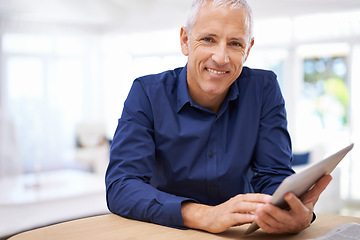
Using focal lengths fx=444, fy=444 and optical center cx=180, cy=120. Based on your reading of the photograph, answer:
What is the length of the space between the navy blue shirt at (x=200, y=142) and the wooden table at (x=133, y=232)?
0.50 ft

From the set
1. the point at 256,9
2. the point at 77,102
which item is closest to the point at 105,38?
the point at 77,102

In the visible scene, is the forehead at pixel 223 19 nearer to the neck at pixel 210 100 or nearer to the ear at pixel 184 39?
the ear at pixel 184 39

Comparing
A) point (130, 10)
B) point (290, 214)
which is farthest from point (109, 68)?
point (290, 214)

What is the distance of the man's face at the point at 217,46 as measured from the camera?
1.38m

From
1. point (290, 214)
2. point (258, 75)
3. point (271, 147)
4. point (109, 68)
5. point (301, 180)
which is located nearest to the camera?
point (301, 180)

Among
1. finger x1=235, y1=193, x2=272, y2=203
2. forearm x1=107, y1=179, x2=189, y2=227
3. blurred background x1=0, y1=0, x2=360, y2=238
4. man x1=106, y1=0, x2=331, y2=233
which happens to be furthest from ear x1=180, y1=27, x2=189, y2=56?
blurred background x1=0, y1=0, x2=360, y2=238

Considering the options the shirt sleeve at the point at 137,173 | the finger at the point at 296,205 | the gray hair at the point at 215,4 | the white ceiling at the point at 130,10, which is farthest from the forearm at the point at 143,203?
the white ceiling at the point at 130,10

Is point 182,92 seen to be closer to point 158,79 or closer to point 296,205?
point 158,79

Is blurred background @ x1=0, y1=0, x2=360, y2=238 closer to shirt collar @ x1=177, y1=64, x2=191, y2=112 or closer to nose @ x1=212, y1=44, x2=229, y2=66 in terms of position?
shirt collar @ x1=177, y1=64, x2=191, y2=112

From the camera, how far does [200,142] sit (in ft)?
4.93

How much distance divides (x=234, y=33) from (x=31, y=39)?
26.1ft

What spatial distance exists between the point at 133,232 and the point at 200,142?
→ 1.41 ft

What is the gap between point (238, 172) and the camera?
59.1 inches

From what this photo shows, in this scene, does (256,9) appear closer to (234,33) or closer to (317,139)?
(317,139)
